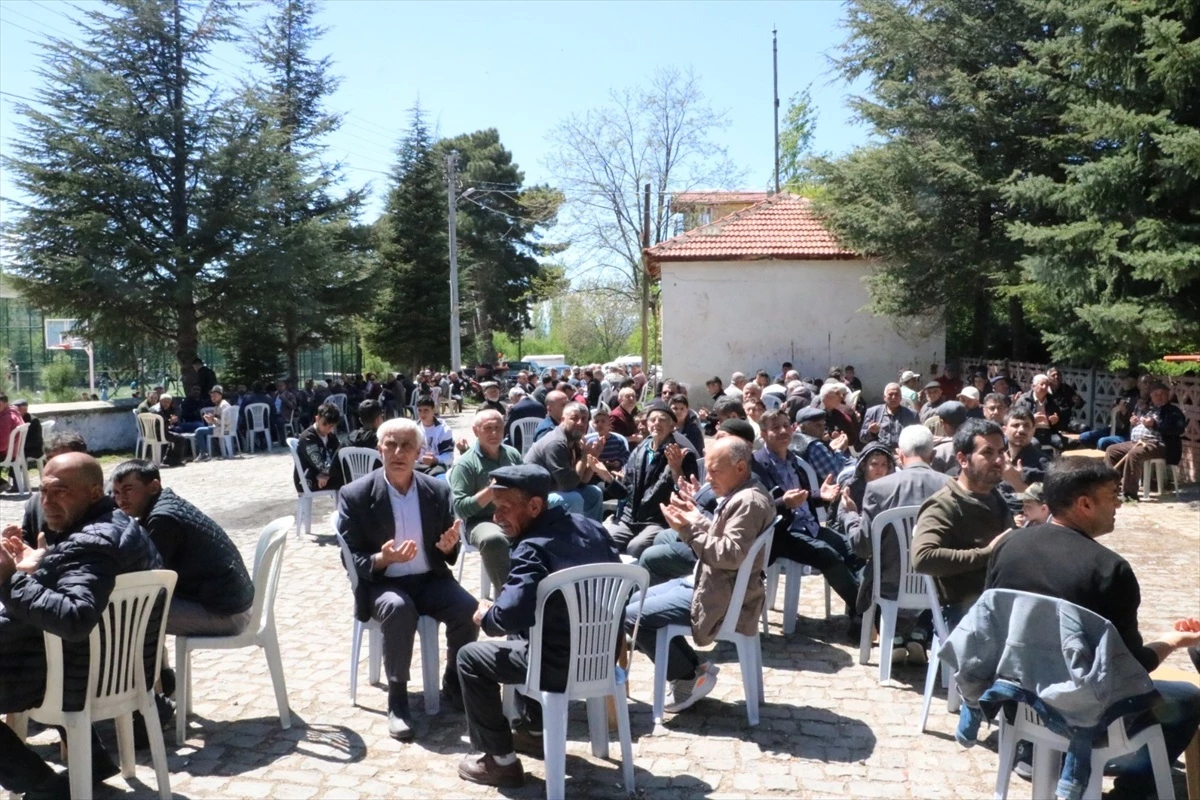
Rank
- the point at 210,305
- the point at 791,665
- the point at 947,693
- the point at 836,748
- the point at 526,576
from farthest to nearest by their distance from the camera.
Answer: the point at 210,305 < the point at 791,665 < the point at 947,693 < the point at 836,748 < the point at 526,576

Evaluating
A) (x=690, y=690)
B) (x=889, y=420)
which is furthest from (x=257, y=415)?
(x=690, y=690)

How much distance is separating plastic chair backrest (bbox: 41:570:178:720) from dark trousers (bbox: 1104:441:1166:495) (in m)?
11.7

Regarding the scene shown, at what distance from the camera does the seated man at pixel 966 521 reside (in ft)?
15.6

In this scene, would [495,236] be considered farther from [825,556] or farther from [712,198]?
[825,556]

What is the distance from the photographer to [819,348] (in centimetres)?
2489

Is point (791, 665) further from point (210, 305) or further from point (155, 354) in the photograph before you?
point (155, 354)

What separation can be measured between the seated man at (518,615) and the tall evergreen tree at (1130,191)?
1108 centimetres

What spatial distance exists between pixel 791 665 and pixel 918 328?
66.3ft

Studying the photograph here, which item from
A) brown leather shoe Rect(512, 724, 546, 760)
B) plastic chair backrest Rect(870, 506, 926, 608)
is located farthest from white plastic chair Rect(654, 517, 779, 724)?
plastic chair backrest Rect(870, 506, 926, 608)

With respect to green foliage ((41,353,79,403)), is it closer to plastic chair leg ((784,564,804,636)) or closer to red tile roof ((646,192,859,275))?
red tile roof ((646,192,859,275))

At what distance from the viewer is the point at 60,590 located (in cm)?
378

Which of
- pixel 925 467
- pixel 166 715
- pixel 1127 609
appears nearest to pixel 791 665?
A: pixel 925 467

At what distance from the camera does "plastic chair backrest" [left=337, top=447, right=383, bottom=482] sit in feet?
30.5

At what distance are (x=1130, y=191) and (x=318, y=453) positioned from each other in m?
11.7
